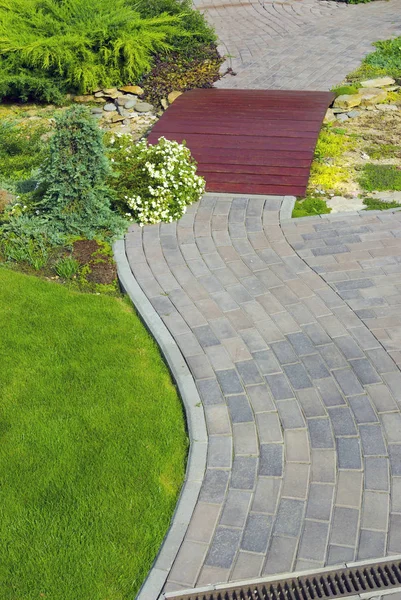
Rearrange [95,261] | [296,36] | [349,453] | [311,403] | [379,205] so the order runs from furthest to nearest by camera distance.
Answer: [296,36], [379,205], [95,261], [311,403], [349,453]

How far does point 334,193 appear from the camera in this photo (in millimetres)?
9336

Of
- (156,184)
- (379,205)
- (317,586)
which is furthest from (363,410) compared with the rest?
(156,184)

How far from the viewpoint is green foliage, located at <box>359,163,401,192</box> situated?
30.8 feet

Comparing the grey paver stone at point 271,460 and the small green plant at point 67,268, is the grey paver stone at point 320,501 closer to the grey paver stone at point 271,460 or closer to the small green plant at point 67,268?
the grey paver stone at point 271,460

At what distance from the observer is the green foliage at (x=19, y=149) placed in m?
10.1

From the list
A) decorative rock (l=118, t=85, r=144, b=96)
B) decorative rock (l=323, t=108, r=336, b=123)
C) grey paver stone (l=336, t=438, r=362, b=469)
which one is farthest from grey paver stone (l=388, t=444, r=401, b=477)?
decorative rock (l=118, t=85, r=144, b=96)

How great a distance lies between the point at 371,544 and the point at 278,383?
69.7 inches

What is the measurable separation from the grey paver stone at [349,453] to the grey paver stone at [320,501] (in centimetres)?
27

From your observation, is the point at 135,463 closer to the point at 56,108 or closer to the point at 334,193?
the point at 334,193

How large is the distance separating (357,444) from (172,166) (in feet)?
15.5

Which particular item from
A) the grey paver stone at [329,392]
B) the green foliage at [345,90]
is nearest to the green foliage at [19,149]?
the green foliage at [345,90]

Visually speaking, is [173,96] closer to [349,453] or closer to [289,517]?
[349,453]

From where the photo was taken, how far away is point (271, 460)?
17.4 ft

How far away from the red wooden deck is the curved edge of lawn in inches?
98.4
